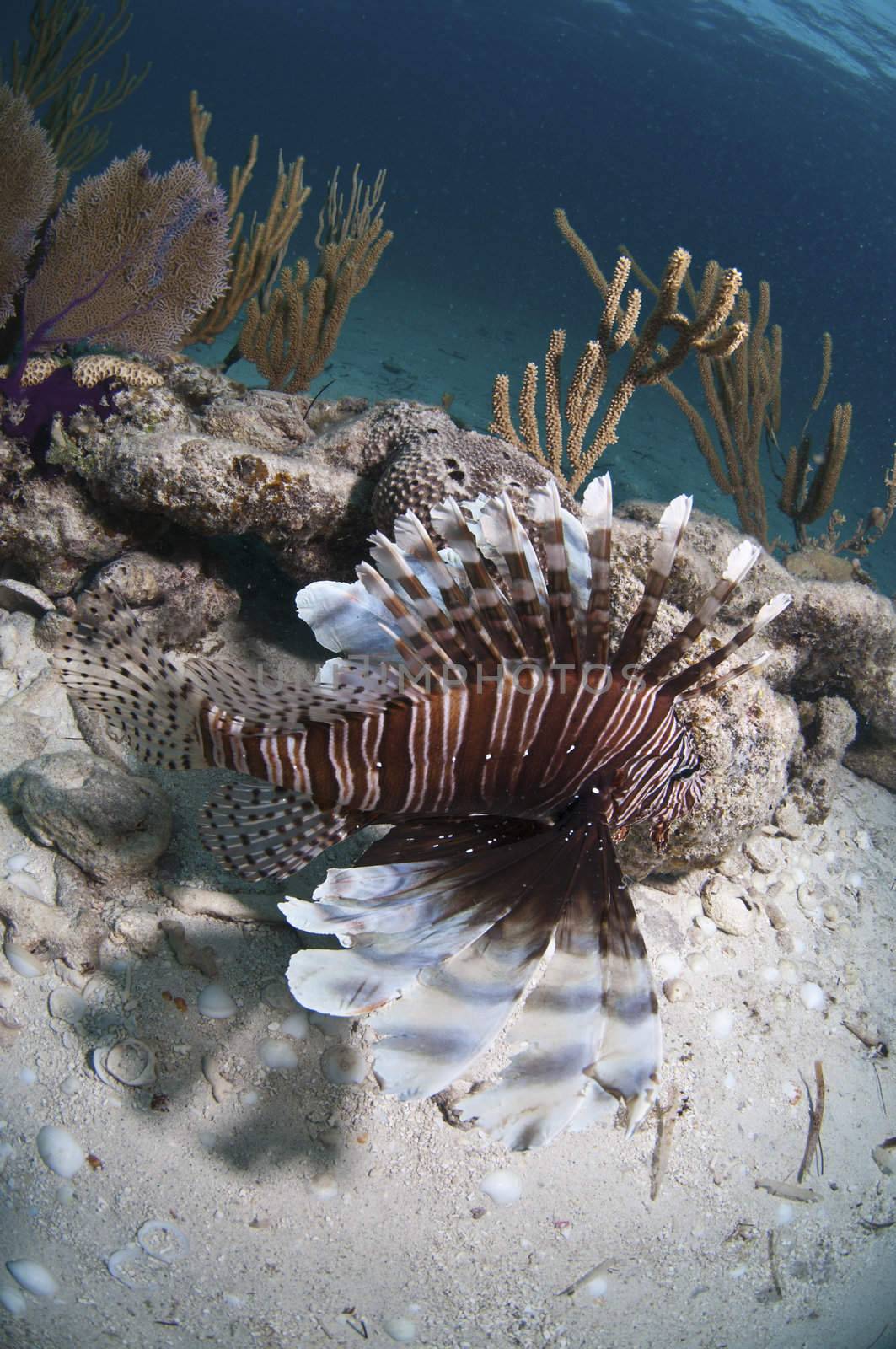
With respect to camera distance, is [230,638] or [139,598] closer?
[139,598]

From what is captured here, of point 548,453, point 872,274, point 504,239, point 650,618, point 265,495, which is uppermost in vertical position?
point 872,274

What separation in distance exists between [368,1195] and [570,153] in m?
104

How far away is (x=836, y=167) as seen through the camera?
56.0 m

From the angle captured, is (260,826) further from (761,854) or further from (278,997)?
(761,854)

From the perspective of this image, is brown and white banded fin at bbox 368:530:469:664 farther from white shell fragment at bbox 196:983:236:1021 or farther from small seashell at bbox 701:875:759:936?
small seashell at bbox 701:875:759:936

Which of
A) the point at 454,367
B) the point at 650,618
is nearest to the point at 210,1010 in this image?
the point at 650,618

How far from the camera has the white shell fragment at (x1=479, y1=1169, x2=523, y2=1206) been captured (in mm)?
2512

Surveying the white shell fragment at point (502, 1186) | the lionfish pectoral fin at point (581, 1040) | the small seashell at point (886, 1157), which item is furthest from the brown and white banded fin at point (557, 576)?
the small seashell at point (886, 1157)

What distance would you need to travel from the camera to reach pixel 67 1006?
2580 millimetres

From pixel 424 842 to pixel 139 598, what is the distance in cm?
246

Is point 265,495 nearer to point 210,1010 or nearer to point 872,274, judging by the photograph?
point 210,1010

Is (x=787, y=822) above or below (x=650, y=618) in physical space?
below

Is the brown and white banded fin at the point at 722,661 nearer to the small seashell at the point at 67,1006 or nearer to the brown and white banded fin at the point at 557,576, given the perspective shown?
the brown and white banded fin at the point at 557,576

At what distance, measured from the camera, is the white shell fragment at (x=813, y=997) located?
343 cm
